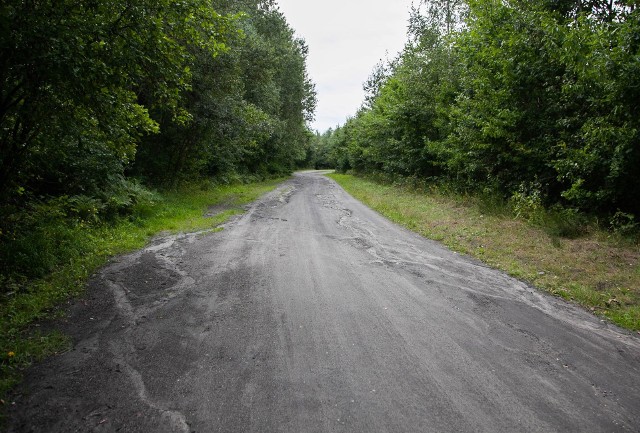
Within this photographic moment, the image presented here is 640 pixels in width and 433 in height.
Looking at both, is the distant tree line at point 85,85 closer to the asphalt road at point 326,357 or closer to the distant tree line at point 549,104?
the asphalt road at point 326,357

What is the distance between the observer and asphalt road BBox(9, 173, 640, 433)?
2811 millimetres

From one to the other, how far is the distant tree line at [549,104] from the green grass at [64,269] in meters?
9.93

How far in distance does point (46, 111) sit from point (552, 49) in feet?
37.9

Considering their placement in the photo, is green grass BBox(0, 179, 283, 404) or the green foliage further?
the green foliage

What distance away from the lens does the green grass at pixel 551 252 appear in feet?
18.4

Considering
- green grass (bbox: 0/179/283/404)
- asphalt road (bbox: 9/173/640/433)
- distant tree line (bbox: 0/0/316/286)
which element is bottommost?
asphalt road (bbox: 9/173/640/433)

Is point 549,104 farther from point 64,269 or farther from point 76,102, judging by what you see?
point 64,269

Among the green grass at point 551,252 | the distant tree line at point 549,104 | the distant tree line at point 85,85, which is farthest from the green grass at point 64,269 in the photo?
the distant tree line at point 549,104

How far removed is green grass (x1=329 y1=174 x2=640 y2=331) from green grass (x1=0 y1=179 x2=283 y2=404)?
6.95 m

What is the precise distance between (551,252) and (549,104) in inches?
217

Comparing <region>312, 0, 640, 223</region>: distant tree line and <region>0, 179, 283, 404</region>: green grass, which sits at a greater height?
<region>312, 0, 640, 223</region>: distant tree line

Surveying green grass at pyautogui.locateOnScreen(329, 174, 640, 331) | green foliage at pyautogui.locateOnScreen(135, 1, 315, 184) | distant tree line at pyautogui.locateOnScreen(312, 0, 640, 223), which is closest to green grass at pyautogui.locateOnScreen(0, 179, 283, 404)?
green foliage at pyautogui.locateOnScreen(135, 1, 315, 184)

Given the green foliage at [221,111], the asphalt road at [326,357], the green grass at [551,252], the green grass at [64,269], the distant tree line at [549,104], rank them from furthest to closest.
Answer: the green foliage at [221,111], the distant tree line at [549,104], the green grass at [551,252], the green grass at [64,269], the asphalt road at [326,357]

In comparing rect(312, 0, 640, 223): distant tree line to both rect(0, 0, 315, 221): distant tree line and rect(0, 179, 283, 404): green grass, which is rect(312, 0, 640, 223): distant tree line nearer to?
rect(0, 0, 315, 221): distant tree line
